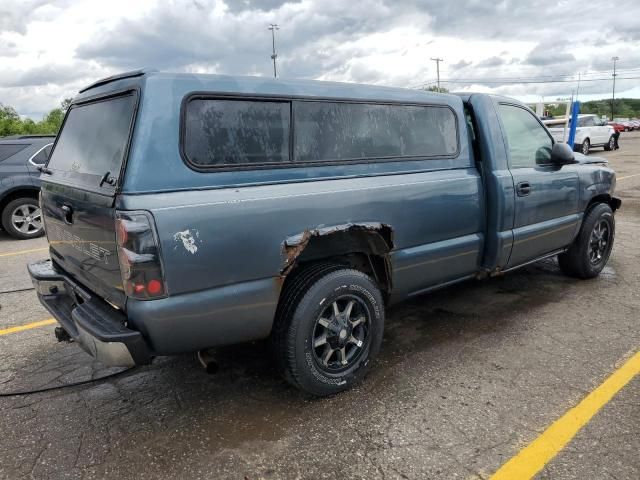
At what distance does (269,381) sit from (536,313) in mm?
2459

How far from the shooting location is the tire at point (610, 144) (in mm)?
22594

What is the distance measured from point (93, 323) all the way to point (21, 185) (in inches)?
267

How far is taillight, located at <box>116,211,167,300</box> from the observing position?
2.34m

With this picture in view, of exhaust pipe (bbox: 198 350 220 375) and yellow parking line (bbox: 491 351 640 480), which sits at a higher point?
exhaust pipe (bbox: 198 350 220 375)

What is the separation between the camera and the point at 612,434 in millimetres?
2666

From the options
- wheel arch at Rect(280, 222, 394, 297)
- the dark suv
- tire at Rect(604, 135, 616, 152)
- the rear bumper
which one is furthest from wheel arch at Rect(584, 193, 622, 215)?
tire at Rect(604, 135, 616, 152)

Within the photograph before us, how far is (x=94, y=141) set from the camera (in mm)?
3020

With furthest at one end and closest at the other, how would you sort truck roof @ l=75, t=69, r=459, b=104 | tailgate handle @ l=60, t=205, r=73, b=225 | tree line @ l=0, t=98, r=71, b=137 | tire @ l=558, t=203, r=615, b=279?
tree line @ l=0, t=98, r=71, b=137, tire @ l=558, t=203, r=615, b=279, tailgate handle @ l=60, t=205, r=73, b=225, truck roof @ l=75, t=69, r=459, b=104

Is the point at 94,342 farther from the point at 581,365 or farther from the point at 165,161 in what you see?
the point at 581,365

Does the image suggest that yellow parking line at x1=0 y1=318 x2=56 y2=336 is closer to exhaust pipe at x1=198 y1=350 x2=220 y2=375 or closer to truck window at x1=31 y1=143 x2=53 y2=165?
exhaust pipe at x1=198 y1=350 x2=220 y2=375

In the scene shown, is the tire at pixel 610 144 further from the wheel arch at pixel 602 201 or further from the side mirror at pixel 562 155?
the side mirror at pixel 562 155

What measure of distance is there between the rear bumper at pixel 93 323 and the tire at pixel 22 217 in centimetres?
582

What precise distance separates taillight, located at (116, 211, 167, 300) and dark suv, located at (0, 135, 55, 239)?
22.2 ft

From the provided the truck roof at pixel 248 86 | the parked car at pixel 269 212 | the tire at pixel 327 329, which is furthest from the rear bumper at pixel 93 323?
the truck roof at pixel 248 86
